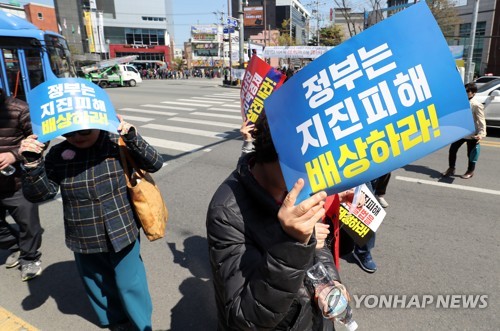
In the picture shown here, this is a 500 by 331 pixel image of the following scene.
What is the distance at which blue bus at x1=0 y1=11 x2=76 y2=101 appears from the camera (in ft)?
30.5

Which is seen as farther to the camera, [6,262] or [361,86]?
[6,262]

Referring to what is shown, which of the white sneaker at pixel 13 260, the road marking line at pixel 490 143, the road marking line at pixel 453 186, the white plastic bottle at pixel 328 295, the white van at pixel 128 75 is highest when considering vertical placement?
the white van at pixel 128 75

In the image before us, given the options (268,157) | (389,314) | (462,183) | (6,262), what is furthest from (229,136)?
(268,157)

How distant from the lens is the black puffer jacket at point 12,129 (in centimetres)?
293

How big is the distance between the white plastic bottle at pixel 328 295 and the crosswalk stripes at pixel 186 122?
677cm

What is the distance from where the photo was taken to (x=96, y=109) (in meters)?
2.01

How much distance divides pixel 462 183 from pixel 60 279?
20.4 feet

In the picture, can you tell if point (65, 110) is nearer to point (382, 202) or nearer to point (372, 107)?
point (372, 107)

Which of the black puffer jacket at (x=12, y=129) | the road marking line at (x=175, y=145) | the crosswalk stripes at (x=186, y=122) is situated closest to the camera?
the black puffer jacket at (x=12, y=129)

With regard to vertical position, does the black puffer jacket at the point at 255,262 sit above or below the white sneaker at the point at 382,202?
above

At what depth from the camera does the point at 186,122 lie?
1177cm

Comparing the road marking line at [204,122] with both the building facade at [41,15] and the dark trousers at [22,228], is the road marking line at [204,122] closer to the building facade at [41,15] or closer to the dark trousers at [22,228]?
the dark trousers at [22,228]

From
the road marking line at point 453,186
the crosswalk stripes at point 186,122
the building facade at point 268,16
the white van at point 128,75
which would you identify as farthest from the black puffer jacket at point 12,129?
the building facade at point 268,16

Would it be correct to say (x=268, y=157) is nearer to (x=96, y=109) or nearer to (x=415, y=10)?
(x=415, y=10)
